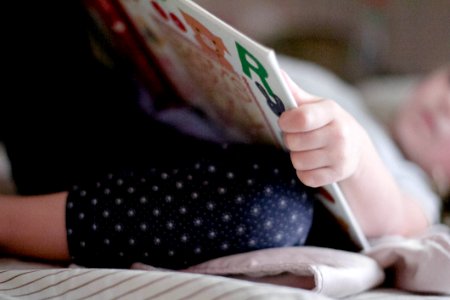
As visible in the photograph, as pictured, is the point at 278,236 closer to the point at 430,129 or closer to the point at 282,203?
the point at 282,203

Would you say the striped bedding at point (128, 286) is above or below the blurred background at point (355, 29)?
above

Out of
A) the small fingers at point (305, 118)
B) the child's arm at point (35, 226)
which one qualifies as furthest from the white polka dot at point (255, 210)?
the child's arm at point (35, 226)

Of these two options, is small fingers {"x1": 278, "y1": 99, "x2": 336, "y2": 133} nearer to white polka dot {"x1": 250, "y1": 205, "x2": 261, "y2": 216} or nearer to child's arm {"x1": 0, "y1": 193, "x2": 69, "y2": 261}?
white polka dot {"x1": 250, "y1": 205, "x2": 261, "y2": 216}

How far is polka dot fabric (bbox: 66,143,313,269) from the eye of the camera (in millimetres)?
577

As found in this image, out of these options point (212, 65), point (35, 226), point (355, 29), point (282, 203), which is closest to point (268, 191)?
point (282, 203)

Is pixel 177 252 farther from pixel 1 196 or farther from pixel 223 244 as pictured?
pixel 1 196

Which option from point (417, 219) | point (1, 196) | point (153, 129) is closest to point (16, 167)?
point (1, 196)

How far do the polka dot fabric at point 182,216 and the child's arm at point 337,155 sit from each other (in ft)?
0.20

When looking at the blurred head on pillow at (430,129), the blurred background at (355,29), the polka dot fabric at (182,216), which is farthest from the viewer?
the blurred background at (355,29)

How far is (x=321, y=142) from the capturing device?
0.53 meters

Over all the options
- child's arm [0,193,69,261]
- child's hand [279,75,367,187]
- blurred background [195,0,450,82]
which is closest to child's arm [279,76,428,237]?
child's hand [279,75,367,187]

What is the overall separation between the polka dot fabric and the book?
0.06 meters

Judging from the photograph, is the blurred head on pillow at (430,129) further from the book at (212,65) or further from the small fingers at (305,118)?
the small fingers at (305,118)

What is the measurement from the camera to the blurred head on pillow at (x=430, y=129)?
104 centimetres
